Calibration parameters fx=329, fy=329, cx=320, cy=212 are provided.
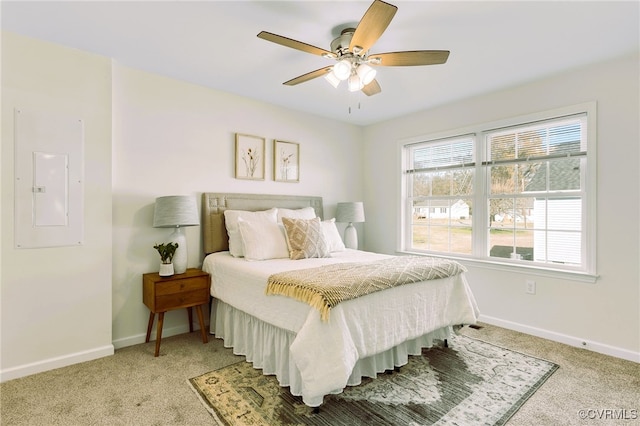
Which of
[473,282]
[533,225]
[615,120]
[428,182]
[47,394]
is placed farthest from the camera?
[428,182]

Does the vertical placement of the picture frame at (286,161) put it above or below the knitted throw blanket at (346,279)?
above

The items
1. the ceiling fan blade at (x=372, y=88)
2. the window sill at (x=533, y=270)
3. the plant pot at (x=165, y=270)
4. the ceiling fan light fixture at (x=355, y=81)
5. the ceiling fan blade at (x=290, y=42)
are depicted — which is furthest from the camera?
the window sill at (x=533, y=270)

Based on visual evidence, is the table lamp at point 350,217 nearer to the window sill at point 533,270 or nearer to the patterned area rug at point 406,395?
the window sill at point 533,270

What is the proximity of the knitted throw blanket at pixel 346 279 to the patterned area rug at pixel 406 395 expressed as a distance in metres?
0.63

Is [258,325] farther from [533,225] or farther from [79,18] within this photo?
[533,225]

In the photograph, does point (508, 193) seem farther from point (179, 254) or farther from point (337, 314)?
point (179, 254)

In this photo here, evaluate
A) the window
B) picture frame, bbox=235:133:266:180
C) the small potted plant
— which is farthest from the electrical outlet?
the small potted plant

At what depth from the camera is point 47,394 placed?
2121mm

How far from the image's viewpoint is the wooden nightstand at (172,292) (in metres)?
2.68

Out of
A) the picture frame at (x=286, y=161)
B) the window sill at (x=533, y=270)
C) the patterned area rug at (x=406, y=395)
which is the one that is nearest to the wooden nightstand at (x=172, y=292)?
the patterned area rug at (x=406, y=395)

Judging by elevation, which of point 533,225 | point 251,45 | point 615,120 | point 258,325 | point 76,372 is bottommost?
point 76,372

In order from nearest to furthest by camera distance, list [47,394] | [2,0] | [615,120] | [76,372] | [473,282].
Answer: [2,0] → [47,394] → [76,372] → [615,120] → [473,282]

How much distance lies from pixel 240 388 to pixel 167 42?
254 cm

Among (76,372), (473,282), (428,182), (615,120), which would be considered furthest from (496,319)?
(76,372)
